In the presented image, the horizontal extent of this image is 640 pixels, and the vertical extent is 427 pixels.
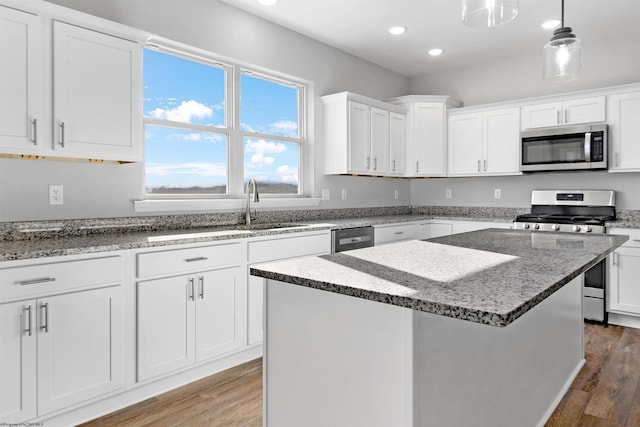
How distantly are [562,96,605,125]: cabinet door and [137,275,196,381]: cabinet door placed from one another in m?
3.77

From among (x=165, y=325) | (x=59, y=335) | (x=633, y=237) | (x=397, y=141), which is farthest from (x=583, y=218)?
(x=59, y=335)

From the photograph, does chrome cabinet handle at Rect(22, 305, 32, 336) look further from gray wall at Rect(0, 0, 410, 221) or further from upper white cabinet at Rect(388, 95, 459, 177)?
upper white cabinet at Rect(388, 95, 459, 177)

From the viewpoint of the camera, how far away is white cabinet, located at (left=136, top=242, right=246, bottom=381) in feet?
7.66

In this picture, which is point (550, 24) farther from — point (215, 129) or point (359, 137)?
point (215, 129)

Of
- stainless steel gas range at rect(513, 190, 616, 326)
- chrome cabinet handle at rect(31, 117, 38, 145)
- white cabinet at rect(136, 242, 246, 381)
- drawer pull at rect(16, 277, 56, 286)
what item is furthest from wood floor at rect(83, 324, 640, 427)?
chrome cabinet handle at rect(31, 117, 38, 145)

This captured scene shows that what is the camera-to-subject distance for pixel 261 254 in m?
2.92

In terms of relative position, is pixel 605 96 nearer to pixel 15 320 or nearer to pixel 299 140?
pixel 299 140

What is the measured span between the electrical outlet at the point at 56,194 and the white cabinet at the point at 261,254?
1148 mm

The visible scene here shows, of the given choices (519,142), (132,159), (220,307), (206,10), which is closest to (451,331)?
(220,307)

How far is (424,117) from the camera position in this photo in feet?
16.1

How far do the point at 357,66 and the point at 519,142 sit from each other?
1.91 metres

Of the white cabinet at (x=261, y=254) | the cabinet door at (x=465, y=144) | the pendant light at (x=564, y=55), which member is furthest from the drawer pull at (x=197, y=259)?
the cabinet door at (x=465, y=144)

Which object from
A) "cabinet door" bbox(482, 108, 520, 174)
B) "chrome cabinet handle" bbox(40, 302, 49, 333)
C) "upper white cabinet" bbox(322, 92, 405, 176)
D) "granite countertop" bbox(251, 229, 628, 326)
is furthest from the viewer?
"cabinet door" bbox(482, 108, 520, 174)

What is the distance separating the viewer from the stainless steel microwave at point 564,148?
3.89 metres
